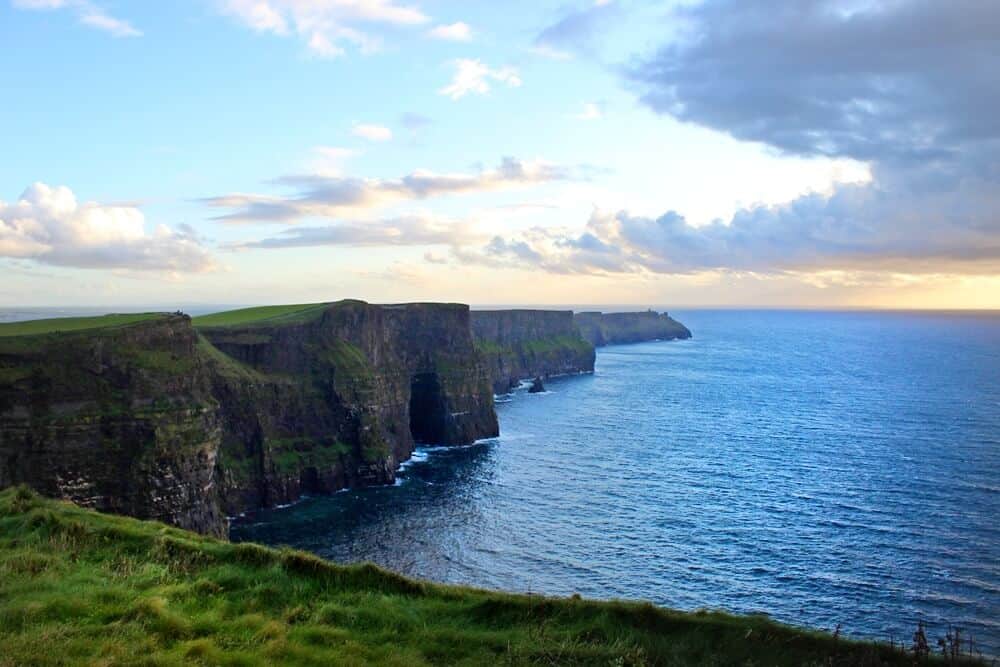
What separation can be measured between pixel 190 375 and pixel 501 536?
1263 inches

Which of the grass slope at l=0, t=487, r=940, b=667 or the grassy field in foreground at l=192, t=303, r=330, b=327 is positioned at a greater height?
the grassy field in foreground at l=192, t=303, r=330, b=327

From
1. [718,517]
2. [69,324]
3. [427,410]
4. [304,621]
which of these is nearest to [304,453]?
[69,324]

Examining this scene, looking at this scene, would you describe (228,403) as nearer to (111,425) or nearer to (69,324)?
(69,324)

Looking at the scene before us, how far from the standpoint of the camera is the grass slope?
1912 cm

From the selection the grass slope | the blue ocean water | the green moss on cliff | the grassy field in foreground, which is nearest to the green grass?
the grassy field in foreground

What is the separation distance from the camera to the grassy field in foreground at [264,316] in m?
95.8

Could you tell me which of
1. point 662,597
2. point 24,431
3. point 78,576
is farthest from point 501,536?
point 78,576

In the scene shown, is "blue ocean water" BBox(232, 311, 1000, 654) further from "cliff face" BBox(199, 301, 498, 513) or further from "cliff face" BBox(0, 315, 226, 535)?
"cliff face" BBox(0, 315, 226, 535)

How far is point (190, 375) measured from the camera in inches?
2621

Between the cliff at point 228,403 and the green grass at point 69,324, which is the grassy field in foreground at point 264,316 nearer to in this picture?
the cliff at point 228,403

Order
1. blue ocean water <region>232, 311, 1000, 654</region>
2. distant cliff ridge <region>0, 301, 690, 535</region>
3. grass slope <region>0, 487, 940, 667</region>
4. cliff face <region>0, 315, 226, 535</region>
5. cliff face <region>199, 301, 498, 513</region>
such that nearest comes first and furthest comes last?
grass slope <region>0, 487, 940, 667</region>, blue ocean water <region>232, 311, 1000, 654</region>, cliff face <region>0, 315, 226, 535</region>, distant cliff ridge <region>0, 301, 690, 535</region>, cliff face <region>199, 301, 498, 513</region>

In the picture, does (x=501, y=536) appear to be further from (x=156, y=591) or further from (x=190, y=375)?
(x=156, y=591)

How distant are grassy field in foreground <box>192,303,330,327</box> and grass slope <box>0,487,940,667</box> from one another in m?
68.9

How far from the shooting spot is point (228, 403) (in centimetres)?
7869
